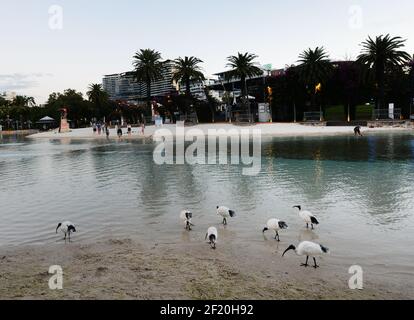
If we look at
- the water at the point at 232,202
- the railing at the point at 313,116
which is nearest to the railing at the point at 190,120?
the railing at the point at 313,116

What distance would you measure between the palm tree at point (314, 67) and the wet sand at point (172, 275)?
2621 inches

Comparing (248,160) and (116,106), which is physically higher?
(116,106)

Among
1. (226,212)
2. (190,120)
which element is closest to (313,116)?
(190,120)

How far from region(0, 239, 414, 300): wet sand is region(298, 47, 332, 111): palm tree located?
218 ft

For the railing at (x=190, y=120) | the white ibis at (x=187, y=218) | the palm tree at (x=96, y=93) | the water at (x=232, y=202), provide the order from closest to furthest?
the water at (x=232, y=202), the white ibis at (x=187, y=218), the railing at (x=190, y=120), the palm tree at (x=96, y=93)

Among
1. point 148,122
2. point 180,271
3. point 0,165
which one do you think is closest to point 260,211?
point 180,271

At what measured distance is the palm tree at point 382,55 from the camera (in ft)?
205

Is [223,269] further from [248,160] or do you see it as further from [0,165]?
[0,165]

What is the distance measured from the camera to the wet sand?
7.34m

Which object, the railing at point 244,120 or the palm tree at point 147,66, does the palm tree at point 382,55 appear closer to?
the railing at point 244,120

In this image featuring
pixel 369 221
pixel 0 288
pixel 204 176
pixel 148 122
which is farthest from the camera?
pixel 148 122

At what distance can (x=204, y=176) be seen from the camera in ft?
72.1

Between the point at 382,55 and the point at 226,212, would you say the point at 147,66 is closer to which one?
the point at 382,55
